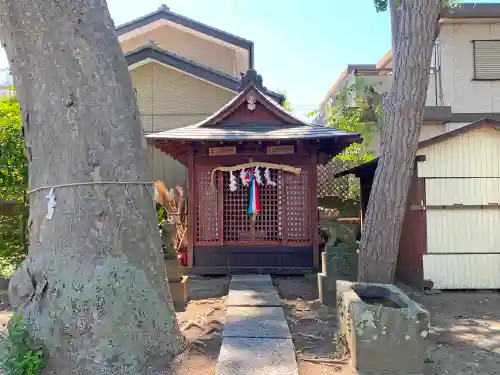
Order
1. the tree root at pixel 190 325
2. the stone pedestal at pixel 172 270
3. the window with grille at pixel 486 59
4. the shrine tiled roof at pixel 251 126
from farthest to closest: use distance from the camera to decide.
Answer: the window with grille at pixel 486 59 < the shrine tiled roof at pixel 251 126 < the stone pedestal at pixel 172 270 < the tree root at pixel 190 325

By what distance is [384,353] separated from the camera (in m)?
3.83

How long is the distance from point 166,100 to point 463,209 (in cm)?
945


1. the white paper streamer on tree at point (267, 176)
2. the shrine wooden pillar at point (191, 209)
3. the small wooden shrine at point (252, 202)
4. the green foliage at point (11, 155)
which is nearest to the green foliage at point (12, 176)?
the green foliage at point (11, 155)

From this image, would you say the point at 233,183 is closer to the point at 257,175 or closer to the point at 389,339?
the point at 257,175

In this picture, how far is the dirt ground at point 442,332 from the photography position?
4.21 m

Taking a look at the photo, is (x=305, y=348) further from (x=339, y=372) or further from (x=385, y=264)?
(x=385, y=264)

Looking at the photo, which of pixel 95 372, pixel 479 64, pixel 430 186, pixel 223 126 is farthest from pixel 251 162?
pixel 479 64

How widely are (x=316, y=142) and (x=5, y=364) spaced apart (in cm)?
706

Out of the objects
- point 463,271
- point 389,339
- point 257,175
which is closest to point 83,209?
point 389,339

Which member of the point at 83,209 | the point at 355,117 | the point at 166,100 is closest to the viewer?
the point at 83,209

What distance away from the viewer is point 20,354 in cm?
357

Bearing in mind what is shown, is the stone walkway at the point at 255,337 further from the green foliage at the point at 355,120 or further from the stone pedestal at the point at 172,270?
the green foliage at the point at 355,120

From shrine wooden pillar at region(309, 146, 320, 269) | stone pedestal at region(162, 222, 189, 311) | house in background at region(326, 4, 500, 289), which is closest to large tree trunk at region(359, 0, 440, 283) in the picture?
house in background at region(326, 4, 500, 289)

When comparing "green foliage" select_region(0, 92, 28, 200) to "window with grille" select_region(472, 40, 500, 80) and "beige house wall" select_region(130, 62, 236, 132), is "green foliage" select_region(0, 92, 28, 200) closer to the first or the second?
"beige house wall" select_region(130, 62, 236, 132)
